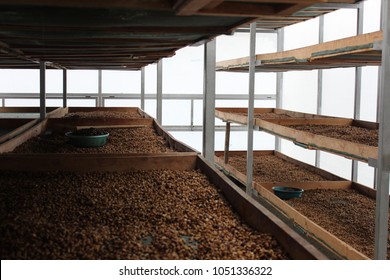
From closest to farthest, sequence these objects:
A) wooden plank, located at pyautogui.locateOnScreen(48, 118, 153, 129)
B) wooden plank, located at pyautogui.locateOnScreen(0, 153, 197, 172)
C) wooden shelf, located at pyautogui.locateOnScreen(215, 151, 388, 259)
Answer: wooden plank, located at pyautogui.locateOnScreen(0, 153, 197, 172), wooden shelf, located at pyautogui.locateOnScreen(215, 151, 388, 259), wooden plank, located at pyautogui.locateOnScreen(48, 118, 153, 129)

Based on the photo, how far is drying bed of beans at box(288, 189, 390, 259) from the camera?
3.14m

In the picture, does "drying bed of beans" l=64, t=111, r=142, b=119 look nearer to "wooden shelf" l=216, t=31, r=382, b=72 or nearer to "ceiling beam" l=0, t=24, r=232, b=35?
"wooden shelf" l=216, t=31, r=382, b=72

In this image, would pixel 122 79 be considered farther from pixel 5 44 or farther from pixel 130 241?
pixel 130 241

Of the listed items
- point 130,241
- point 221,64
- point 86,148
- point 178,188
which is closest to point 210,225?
point 130,241

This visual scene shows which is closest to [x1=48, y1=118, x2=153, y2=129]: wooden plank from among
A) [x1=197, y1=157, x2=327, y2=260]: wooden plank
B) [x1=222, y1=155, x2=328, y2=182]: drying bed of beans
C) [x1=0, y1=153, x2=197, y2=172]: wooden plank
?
[x1=222, y1=155, x2=328, y2=182]: drying bed of beans

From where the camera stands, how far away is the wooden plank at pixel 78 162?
252cm

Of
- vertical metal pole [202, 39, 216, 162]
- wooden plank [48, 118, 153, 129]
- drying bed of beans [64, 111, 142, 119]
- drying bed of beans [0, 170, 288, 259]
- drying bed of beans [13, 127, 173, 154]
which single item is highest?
vertical metal pole [202, 39, 216, 162]

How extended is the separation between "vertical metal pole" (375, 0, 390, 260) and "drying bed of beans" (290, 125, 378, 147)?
A: 109cm

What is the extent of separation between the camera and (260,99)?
916 cm

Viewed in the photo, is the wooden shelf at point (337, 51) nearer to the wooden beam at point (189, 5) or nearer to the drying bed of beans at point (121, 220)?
the drying bed of beans at point (121, 220)

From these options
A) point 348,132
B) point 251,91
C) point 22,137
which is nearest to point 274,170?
point 251,91

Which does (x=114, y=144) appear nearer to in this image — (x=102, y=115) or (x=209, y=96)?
(x=209, y=96)

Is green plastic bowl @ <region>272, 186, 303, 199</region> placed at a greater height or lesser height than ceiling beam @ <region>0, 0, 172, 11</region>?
lesser

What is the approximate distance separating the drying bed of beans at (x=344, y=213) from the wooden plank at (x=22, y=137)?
2.12 m
